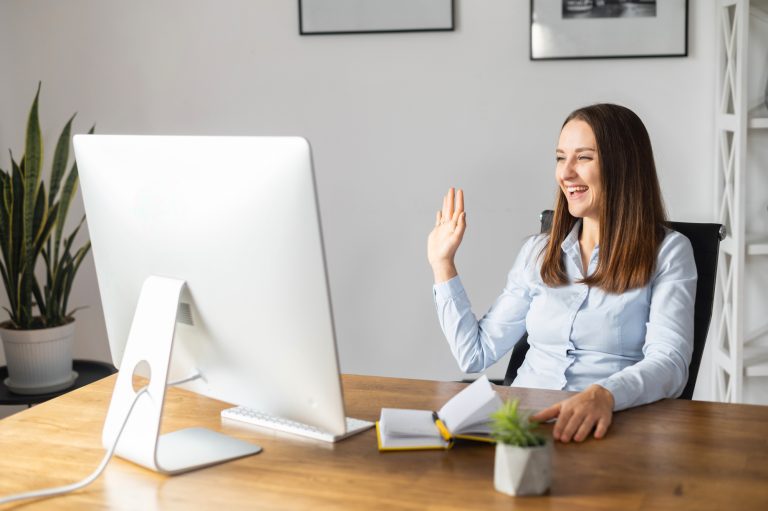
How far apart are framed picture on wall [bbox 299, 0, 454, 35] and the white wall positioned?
34 millimetres

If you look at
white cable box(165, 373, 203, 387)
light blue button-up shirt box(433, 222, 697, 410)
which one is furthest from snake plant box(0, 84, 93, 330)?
white cable box(165, 373, 203, 387)

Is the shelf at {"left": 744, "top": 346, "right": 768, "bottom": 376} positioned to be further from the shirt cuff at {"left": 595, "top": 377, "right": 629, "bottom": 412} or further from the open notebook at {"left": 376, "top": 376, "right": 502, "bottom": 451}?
the open notebook at {"left": 376, "top": 376, "right": 502, "bottom": 451}

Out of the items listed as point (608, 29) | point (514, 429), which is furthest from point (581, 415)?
point (608, 29)

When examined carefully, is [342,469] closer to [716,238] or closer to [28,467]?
[28,467]

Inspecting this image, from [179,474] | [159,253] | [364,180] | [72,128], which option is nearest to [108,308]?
[159,253]

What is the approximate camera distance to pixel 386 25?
3029mm

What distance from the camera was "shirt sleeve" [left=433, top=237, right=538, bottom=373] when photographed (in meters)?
2.08

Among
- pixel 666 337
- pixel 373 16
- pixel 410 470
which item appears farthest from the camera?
pixel 373 16

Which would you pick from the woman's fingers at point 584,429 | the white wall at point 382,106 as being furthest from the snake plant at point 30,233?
the woman's fingers at point 584,429

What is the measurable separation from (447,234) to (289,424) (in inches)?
23.6

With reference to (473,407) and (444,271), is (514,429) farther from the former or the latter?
(444,271)

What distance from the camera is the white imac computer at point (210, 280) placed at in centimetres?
126

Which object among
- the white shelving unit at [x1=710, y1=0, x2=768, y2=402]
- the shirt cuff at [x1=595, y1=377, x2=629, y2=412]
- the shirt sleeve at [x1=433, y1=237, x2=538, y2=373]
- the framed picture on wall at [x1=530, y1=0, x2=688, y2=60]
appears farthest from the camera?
the framed picture on wall at [x1=530, y1=0, x2=688, y2=60]

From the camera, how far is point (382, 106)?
10.2ft
